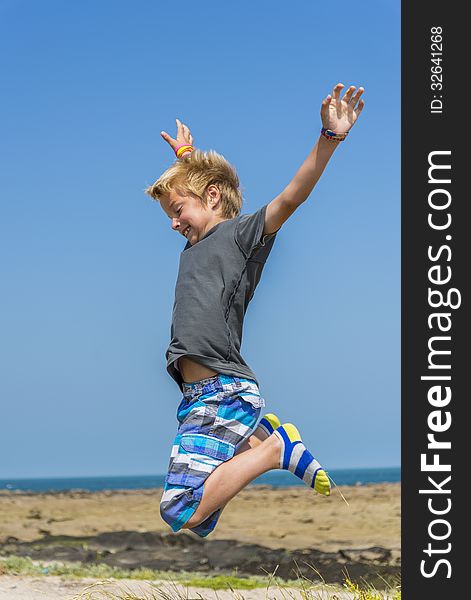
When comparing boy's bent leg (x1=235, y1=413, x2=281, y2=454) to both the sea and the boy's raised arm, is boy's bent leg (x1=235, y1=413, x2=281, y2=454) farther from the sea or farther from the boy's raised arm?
the sea

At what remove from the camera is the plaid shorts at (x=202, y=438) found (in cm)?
420

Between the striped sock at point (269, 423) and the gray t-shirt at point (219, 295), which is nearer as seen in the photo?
the gray t-shirt at point (219, 295)

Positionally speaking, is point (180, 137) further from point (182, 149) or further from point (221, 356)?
point (221, 356)

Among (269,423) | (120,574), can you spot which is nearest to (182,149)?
(269,423)

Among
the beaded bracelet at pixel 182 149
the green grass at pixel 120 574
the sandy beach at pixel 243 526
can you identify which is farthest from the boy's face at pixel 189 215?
the green grass at pixel 120 574

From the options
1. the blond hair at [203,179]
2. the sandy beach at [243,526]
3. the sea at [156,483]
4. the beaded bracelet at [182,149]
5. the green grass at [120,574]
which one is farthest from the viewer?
the sea at [156,483]

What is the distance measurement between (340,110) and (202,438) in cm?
168

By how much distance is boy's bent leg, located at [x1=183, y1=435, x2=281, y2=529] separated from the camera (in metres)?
4.20

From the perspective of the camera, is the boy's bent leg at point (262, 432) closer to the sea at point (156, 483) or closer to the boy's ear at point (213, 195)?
the boy's ear at point (213, 195)

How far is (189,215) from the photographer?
14.8 feet

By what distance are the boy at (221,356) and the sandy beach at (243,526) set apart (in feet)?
8.69

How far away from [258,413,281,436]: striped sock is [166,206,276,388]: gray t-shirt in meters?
0.32

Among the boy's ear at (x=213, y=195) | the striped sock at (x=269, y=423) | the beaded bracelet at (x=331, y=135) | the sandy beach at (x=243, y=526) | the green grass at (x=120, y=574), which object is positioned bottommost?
the green grass at (x=120, y=574)

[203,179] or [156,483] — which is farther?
[156,483]
